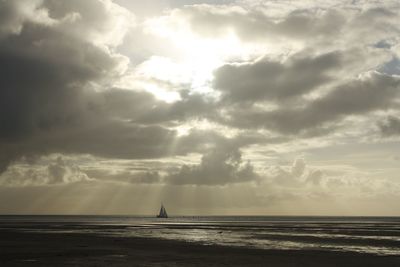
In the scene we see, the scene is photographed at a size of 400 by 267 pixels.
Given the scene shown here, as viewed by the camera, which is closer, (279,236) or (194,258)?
(194,258)

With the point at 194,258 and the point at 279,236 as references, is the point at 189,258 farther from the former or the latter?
the point at 279,236

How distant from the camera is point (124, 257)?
121 ft

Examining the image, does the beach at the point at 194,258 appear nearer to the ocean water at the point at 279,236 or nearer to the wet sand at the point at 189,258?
the wet sand at the point at 189,258

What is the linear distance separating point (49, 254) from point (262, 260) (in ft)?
57.1

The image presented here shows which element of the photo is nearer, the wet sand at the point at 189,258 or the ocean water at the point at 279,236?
the wet sand at the point at 189,258

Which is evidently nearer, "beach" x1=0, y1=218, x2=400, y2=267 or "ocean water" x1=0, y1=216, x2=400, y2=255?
"beach" x1=0, y1=218, x2=400, y2=267

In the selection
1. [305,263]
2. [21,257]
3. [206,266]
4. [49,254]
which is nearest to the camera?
[206,266]

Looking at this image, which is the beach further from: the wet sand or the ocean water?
the ocean water

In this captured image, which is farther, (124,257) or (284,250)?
(284,250)

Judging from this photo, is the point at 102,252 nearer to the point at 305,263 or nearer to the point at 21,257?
the point at 21,257

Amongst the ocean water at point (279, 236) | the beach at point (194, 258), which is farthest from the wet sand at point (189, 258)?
the ocean water at point (279, 236)

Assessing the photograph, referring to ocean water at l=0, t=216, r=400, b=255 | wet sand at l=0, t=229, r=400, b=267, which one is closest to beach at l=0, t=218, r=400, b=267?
wet sand at l=0, t=229, r=400, b=267

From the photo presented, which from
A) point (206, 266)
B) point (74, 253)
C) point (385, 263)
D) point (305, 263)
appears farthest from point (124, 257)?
point (385, 263)

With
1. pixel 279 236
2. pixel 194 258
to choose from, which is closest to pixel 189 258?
pixel 194 258
